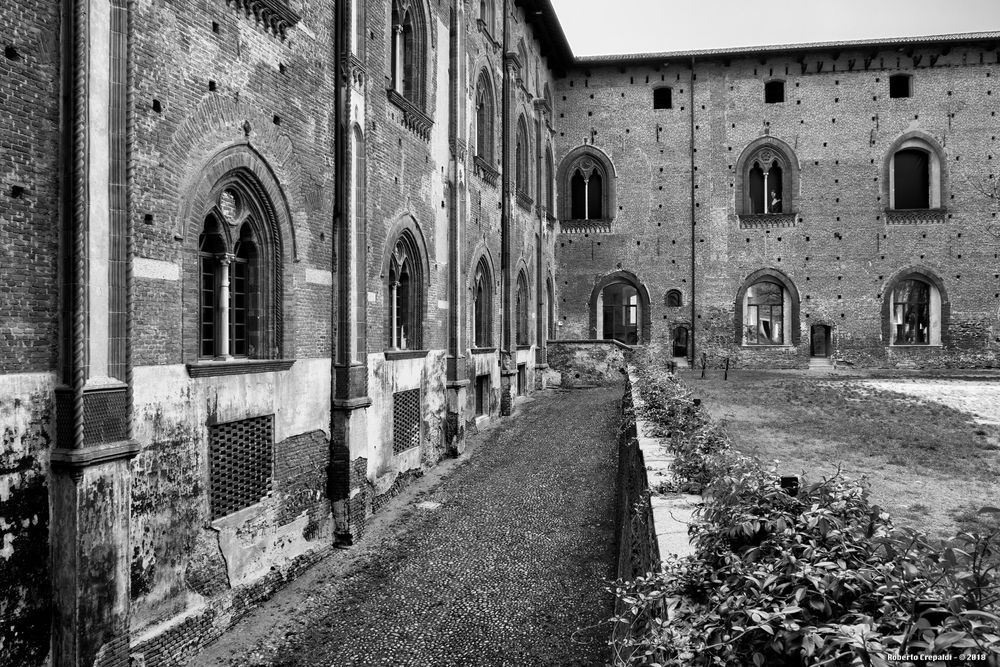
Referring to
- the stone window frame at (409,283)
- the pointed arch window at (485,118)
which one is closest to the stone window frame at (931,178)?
the pointed arch window at (485,118)

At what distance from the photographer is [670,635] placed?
2660 millimetres

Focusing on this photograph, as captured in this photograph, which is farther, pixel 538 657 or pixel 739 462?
pixel 538 657

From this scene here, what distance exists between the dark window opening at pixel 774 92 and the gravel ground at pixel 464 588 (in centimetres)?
2198

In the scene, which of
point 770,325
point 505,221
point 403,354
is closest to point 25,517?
point 403,354

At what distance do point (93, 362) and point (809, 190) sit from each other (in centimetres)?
2786

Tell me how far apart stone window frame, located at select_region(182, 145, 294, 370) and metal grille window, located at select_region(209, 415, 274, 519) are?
0.65 meters

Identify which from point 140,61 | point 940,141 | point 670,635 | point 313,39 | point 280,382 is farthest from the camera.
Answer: point 940,141

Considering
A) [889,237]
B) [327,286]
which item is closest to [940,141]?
[889,237]

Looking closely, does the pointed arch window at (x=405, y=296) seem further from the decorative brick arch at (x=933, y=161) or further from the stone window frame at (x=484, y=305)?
the decorative brick arch at (x=933, y=161)

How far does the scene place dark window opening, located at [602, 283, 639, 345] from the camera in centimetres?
2852

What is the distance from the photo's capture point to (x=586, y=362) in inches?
977

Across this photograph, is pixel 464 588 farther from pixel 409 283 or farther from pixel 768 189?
pixel 768 189

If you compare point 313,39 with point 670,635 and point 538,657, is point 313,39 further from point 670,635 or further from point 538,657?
point 670,635

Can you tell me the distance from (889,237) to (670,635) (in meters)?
28.8
